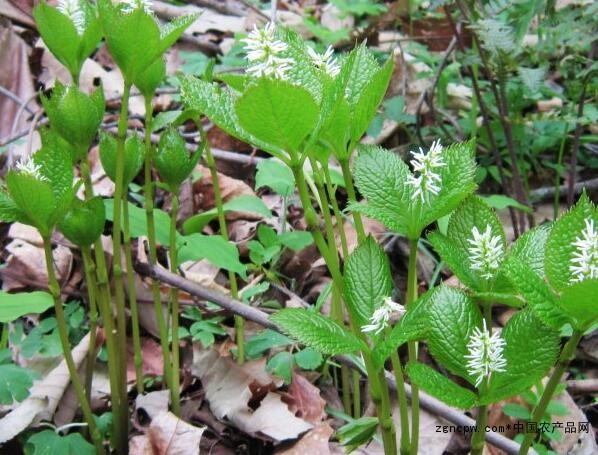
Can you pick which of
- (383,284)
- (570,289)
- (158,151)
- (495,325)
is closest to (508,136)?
(495,325)

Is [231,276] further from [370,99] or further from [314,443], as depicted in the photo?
[370,99]

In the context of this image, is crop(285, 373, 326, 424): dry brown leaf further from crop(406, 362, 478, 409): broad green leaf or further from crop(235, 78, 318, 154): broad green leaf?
crop(235, 78, 318, 154): broad green leaf

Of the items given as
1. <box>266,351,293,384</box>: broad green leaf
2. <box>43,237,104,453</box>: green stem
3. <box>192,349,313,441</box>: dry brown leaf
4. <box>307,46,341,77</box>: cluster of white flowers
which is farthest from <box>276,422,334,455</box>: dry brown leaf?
<box>307,46,341,77</box>: cluster of white flowers

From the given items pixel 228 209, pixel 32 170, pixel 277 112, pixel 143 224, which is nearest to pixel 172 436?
pixel 143 224

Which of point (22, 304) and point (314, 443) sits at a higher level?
point (22, 304)

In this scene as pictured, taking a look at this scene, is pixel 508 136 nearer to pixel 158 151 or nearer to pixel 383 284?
pixel 158 151

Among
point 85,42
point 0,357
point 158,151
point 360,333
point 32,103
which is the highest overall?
point 85,42
